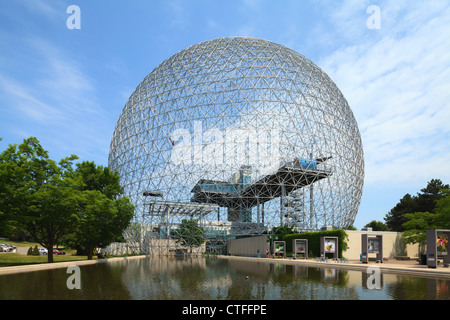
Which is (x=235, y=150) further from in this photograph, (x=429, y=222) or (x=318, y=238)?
(x=429, y=222)

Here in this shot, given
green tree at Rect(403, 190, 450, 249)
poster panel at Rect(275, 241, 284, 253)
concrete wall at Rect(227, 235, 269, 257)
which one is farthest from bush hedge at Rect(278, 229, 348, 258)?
green tree at Rect(403, 190, 450, 249)

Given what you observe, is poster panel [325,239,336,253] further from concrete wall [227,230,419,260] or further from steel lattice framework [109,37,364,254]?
steel lattice framework [109,37,364,254]

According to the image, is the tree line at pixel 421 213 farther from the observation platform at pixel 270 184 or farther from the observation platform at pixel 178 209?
the observation platform at pixel 178 209

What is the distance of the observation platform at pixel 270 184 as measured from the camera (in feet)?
140

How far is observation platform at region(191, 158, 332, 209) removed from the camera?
4275 cm

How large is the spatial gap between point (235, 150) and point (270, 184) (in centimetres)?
583

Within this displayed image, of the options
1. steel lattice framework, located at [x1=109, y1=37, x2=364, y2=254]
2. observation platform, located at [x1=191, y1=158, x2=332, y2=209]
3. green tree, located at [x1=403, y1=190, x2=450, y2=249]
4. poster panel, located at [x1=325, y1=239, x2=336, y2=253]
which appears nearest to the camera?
poster panel, located at [x1=325, y1=239, x2=336, y2=253]

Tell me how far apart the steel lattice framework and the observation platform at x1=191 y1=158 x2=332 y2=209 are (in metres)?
0.13

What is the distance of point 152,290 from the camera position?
39.0 ft

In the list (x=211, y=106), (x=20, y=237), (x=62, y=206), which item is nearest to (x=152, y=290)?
(x=62, y=206)

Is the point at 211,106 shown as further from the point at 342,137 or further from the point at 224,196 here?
the point at 342,137

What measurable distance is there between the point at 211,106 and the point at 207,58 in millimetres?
8985

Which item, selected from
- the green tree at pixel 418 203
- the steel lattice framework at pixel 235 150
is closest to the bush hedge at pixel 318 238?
the steel lattice framework at pixel 235 150

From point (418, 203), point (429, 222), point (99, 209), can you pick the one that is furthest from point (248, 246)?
point (418, 203)
